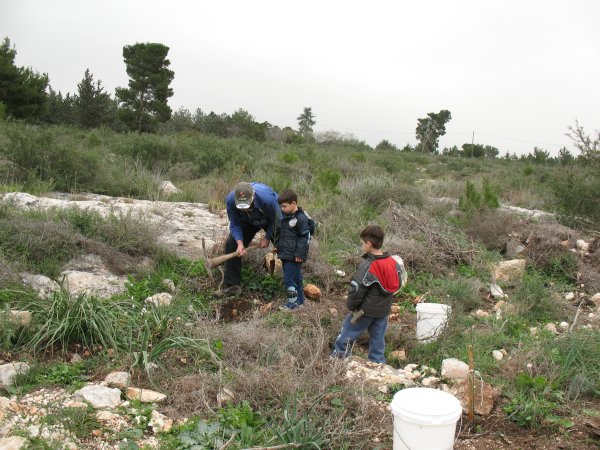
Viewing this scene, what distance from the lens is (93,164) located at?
9.11m

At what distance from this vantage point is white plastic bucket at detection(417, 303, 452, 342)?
4461mm

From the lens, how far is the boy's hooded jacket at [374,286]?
3.99 meters

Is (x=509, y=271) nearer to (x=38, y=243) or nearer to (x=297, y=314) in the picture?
(x=297, y=314)

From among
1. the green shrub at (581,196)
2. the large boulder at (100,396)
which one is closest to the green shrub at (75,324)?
the large boulder at (100,396)

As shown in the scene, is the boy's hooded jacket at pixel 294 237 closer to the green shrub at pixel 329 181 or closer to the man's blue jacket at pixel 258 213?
the man's blue jacket at pixel 258 213

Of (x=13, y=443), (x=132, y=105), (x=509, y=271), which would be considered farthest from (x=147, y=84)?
(x=13, y=443)

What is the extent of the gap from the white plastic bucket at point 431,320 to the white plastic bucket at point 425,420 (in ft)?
6.36

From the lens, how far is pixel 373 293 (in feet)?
13.2

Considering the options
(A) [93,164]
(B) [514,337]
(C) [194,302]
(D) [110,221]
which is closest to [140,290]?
(C) [194,302]

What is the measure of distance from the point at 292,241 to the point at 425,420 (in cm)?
287

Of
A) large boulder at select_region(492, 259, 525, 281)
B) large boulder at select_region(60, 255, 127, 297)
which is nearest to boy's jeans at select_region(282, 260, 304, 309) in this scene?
large boulder at select_region(60, 255, 127, 297)

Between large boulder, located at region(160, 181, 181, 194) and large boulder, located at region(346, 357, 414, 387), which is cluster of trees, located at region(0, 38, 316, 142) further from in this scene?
large boulder, located at region(346, 357, 414, 387)

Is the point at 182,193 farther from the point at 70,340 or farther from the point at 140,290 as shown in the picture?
the point at 70,340

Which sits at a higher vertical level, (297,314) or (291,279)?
(291,279)
